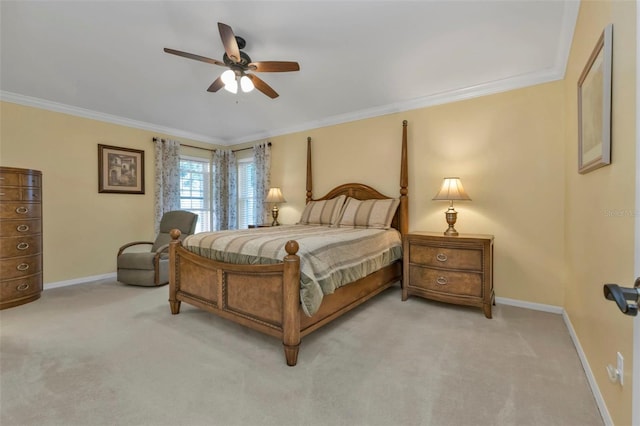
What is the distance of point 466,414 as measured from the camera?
1.52 m

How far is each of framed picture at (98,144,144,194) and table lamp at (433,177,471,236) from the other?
184 inches

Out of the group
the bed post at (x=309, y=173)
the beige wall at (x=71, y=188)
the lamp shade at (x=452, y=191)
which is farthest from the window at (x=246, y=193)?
the lamp shade at (x=452, y=191)

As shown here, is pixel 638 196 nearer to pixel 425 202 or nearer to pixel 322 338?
pixel 322 338

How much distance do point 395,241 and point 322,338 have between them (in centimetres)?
167

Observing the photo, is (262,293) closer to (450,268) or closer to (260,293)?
(260,293)

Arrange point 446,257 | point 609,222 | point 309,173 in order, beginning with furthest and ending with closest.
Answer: point 309,173
point 446,257
point 609,222

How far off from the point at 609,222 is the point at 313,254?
1.76 m

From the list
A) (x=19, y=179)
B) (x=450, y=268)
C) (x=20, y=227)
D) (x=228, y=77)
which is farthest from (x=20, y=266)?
(x=450, y=268)

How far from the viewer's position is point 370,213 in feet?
12.4

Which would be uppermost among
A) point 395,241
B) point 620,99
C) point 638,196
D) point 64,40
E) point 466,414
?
point 64,40

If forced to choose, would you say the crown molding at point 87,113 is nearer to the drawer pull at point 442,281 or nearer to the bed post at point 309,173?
the bed post at point 309,173

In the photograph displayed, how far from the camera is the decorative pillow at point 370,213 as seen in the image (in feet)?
12.1

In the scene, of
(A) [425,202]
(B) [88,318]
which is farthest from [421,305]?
(B) [88,318]

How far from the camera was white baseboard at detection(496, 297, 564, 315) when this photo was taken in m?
2.96
